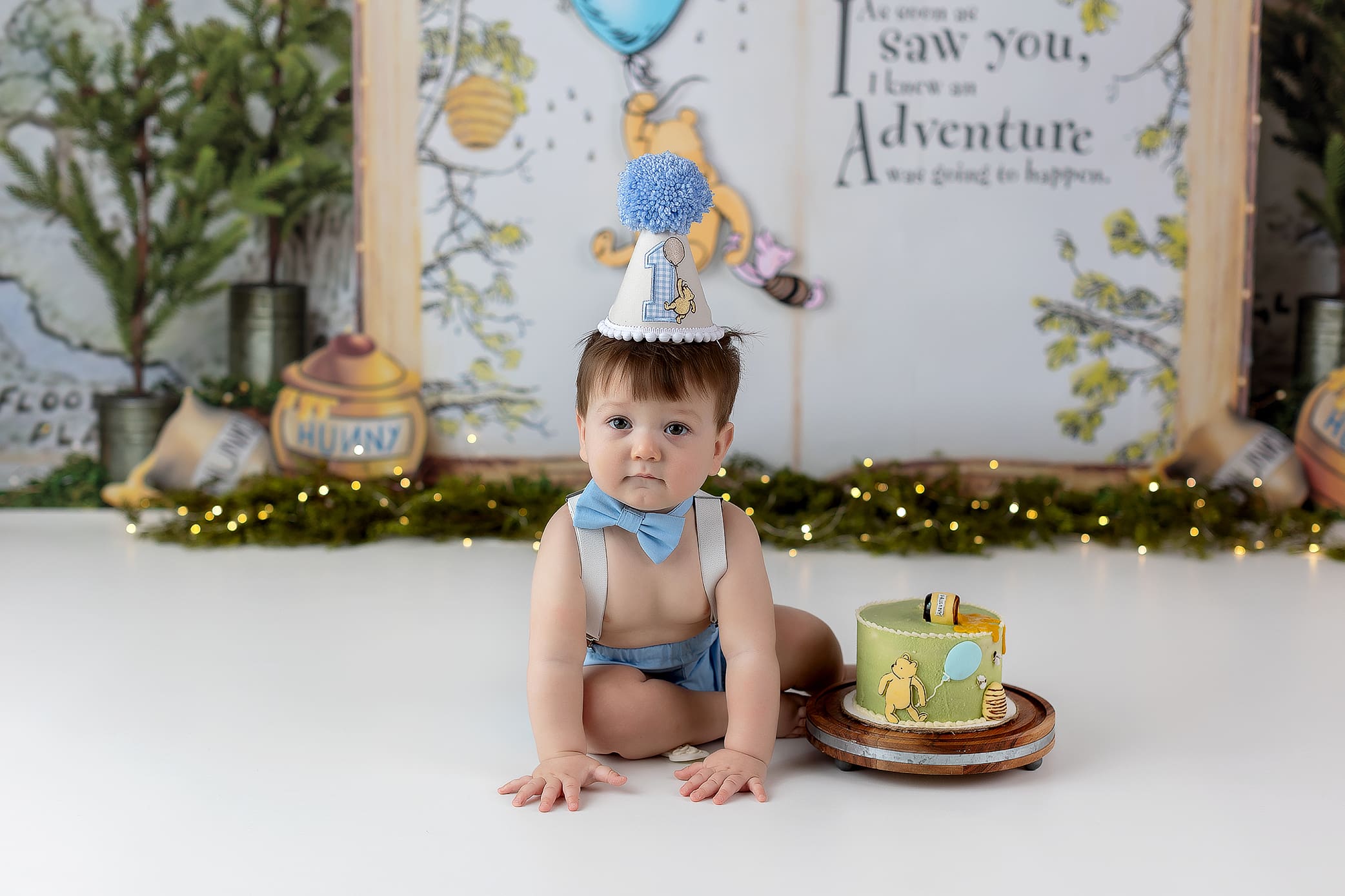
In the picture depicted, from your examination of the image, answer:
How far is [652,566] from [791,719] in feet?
1.18

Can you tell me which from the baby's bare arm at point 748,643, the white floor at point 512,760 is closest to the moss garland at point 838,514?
the white floor at point 512,760

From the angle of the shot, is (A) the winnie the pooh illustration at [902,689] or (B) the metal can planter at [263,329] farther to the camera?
(B) the metal can planter at [263,329]

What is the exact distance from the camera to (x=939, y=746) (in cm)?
184

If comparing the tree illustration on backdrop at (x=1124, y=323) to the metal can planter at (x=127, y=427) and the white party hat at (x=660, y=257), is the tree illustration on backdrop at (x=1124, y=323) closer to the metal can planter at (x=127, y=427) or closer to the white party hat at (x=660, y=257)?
the white party hat at (x=660, y=257)

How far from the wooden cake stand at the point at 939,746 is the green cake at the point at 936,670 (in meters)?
0.02

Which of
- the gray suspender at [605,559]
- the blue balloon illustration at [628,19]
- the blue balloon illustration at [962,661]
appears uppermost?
the blue balloon illustration at [628,19]

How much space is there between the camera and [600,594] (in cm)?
196

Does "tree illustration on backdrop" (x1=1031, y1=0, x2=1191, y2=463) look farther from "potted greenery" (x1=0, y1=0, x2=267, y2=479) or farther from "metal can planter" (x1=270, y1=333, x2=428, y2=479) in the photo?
"potted greenery" (x1=0, y1=0, x2=267, y2=479)

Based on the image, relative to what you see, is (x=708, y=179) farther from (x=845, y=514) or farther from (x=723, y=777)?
(x=723, y=777)

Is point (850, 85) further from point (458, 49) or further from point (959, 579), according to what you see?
point (959, 579)

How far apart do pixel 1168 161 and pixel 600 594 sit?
254cm

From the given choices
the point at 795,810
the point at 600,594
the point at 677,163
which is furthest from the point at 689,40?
the point at 795,810

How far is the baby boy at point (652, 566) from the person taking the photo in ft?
6.14

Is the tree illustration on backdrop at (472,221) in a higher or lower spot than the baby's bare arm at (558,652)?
higher
